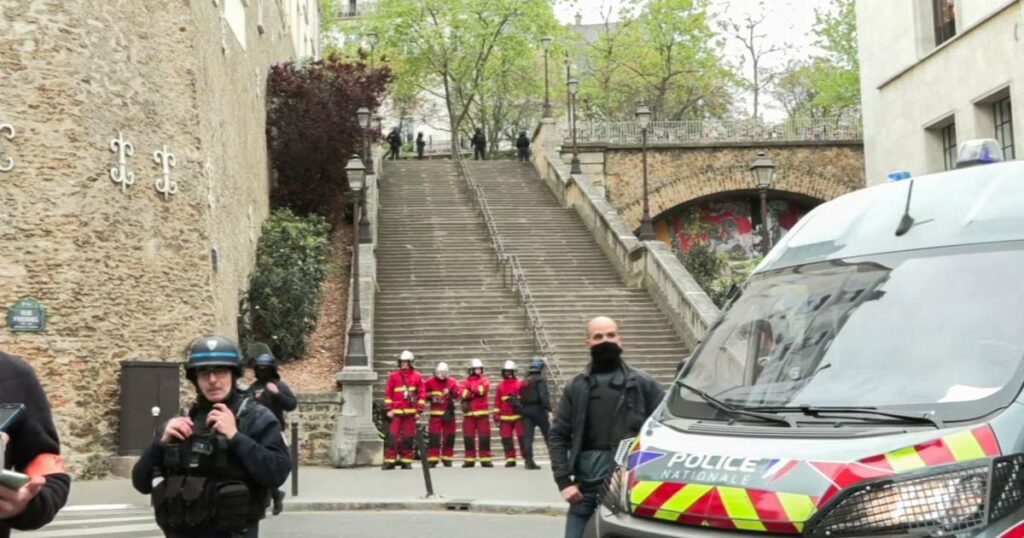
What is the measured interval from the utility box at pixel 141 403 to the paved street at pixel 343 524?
5321 mm

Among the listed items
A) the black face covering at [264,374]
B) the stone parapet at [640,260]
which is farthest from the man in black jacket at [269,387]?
the stone parapet at [640,260]

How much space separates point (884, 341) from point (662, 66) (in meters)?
50.8

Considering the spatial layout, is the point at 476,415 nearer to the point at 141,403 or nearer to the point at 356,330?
the point at 356,330

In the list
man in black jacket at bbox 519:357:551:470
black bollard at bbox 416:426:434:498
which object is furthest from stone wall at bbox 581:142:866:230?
black bollard at bbox 416:426:434:498

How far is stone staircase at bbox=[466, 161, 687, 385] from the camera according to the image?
83.8 ft

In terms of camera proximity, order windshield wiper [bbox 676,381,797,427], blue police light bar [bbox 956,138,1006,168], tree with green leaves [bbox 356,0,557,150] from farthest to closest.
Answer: tree with green leaves [bbox 356,0,557,150]
blue police light bar [bbox 956,138,1006,168]
windshield wiper [bbox 676,381,797,427]

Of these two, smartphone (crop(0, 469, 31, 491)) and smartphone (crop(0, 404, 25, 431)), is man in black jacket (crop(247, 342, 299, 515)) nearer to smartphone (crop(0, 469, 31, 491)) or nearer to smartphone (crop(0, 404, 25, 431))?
smartphone (crop(0, 404, 25, 431))

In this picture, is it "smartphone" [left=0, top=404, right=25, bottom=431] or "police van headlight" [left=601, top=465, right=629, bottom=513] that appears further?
"police van headlight" [left=601, top=465, right=629, bottom=513]

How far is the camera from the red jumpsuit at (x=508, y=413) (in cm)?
1967

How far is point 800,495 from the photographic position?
4.27 metres

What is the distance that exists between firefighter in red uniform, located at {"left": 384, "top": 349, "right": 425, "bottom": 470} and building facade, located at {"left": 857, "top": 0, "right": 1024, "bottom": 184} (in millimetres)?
10989

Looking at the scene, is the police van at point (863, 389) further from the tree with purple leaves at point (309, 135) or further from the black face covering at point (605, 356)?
the tree with purple leaves at point (309, 135)

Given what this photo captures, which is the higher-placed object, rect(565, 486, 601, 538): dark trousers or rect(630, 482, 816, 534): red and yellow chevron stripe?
rect(630, 482, 816, 534): red and yellow chevron stripe

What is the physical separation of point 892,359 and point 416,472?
14.4 meters
